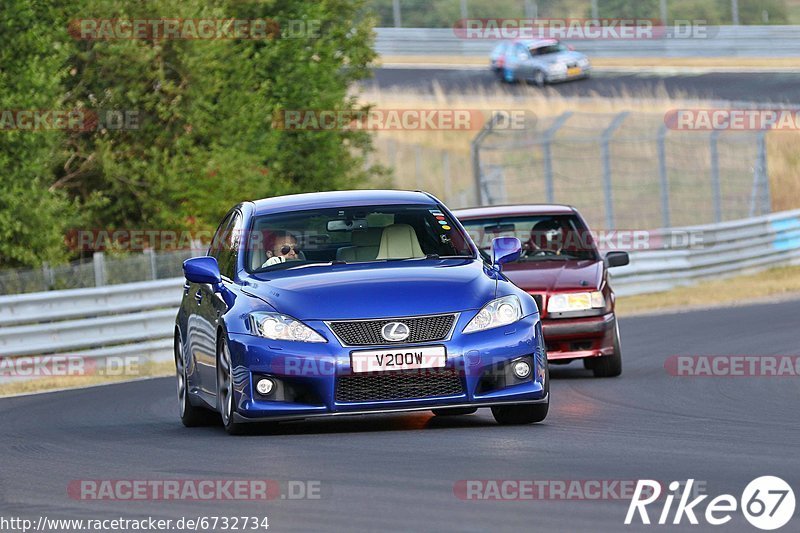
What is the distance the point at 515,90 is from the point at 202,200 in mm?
25546

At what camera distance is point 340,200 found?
11781mm

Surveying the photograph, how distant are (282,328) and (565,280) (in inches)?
228

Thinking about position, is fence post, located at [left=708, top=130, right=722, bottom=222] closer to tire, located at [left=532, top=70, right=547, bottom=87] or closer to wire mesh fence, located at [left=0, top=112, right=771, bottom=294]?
wire mesh fence, located at [left=0, top=112, right=771, bottom=294]

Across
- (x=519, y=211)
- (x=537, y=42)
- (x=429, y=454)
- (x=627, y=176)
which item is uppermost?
(x=429, y=454)

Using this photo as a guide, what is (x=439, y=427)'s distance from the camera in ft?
35.6

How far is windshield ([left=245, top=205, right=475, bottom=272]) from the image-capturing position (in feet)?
37.3

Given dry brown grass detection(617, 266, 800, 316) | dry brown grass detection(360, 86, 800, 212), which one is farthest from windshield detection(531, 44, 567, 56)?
dry brown grass detection(617, 266, 800, 316)

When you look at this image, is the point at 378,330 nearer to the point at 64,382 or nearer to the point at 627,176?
the point at 64,382

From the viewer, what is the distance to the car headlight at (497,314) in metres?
10.3

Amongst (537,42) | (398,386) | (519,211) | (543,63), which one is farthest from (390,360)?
(537,42)

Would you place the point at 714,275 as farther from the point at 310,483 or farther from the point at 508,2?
the point at 508,2

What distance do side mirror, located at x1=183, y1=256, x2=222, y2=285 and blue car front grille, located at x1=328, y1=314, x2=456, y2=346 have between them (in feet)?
4.74

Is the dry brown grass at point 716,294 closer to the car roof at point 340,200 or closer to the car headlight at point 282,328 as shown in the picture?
the car roof at point 340,200

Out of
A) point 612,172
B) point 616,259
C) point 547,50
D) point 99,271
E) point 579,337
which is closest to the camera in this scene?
point 579,337
